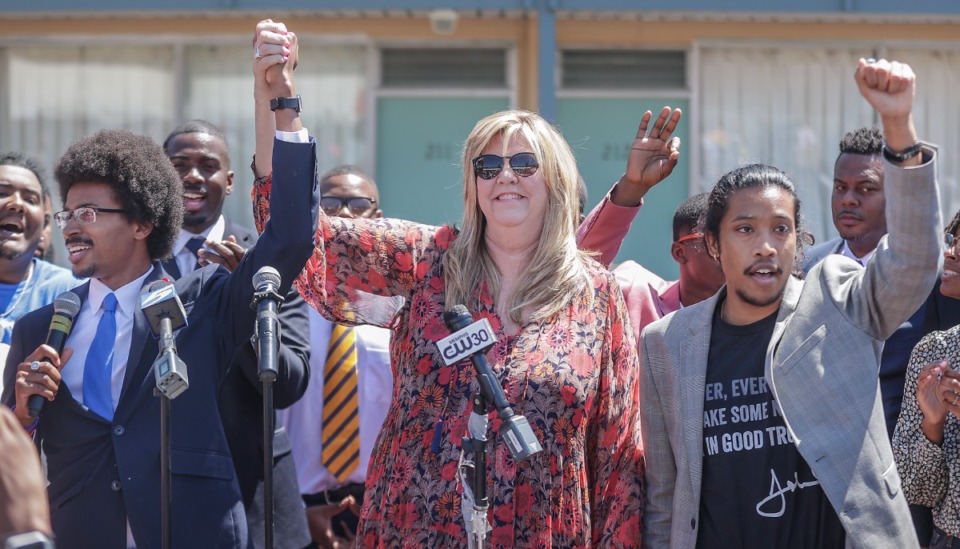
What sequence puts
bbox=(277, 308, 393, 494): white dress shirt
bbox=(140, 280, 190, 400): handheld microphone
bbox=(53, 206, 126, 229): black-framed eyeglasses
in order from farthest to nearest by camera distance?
bbox=(277, 308, 393, 494): white dress shirt → bbox=(53, 206, 126, 229): black-framed eyeglasses → bbox=(140, 280, 190, 400): handheld microphone

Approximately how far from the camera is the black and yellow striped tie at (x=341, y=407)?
595 centimetres

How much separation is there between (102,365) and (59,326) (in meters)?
0.22

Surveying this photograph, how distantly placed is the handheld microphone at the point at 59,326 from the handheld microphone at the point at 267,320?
816 mm

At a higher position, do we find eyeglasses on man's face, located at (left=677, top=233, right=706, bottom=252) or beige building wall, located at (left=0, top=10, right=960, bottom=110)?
beige building wall, located at (left=0, top=10, right=960, bottom=110)

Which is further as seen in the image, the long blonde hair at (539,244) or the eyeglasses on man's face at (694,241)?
the eyeglasses on man's face at (694,241)

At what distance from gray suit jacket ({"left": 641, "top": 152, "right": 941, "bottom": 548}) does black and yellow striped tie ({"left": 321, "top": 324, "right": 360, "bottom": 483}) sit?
205 centimetres

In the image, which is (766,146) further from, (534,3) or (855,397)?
(855,397)

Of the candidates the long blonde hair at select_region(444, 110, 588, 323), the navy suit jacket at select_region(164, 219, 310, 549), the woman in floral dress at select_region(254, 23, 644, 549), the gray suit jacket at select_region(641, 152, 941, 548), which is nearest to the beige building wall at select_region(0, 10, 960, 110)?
the navy suit jacket at select_region(164, 219, 310, 549)

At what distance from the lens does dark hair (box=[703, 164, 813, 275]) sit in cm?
433

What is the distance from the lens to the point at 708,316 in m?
4.32

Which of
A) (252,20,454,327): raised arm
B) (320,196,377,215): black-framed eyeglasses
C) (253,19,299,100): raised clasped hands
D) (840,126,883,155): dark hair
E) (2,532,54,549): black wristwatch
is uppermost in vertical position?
(840,126,883,155): dark hair

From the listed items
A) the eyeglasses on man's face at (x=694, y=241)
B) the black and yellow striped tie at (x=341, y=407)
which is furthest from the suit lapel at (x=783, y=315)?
the black and yellow striped tie at (x=341, y=407)
